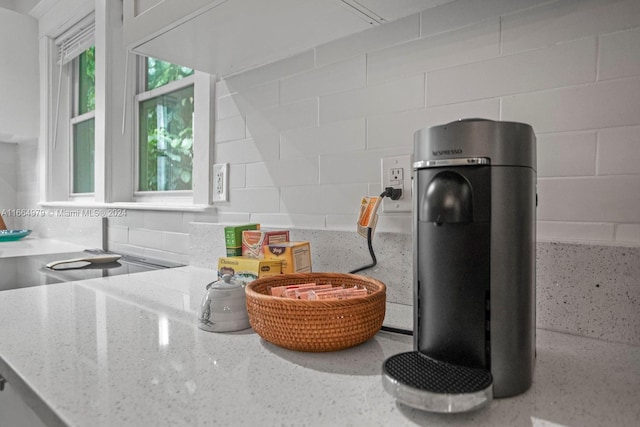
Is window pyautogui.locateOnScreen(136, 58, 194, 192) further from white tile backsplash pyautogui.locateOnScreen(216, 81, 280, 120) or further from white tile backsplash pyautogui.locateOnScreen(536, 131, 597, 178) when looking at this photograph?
white tile backsplash pyautogui.locateOnScreen(536, 131, 597, 178)

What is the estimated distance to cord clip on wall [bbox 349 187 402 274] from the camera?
3.06 feet

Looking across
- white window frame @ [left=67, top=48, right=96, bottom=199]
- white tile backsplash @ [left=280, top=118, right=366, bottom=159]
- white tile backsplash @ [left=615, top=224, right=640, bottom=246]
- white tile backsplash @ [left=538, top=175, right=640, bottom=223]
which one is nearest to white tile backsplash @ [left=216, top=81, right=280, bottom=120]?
white tile backsplash @ [left=280, top=118, right=366, bottom=159]

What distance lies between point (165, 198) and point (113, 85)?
67 centimetres

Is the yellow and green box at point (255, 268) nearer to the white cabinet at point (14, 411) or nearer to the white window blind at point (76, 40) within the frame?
the white cabinet at point (14, 411)

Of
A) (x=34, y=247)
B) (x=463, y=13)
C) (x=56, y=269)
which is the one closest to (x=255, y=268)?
(x=463, y=13)

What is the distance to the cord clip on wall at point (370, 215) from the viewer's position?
3.06 feet

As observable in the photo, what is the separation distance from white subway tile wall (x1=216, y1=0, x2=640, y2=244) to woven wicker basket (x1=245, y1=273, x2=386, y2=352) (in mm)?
345

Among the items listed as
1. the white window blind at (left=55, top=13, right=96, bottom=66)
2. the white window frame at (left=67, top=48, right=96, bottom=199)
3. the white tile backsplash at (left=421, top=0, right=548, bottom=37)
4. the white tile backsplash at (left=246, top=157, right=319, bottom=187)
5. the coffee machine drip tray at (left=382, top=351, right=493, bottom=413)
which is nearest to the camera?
the coffee machine drip tray at (left=382, top=351, right=493, bottom=413)

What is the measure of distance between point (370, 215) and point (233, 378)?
493 mm

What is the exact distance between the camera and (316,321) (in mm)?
621

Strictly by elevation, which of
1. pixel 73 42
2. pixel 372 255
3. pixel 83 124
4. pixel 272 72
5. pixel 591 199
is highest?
pixel 73 42

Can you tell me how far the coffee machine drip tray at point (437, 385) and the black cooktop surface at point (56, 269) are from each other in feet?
3.59

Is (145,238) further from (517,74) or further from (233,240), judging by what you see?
(517,74)

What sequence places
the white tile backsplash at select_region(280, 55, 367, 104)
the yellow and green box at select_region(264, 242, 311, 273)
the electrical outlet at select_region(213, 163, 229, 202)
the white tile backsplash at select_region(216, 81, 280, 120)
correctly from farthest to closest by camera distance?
the electrical outlet at select_region(213, 163, 229, 202)
the white tile backsplash at select_region(216, 81, 280, 120)
the white tile backsplash at select_region(280, 55, 367, 104)
the yellow and green box at select_region(264, 242, 311, 273)
